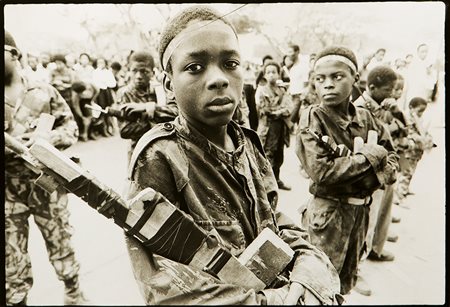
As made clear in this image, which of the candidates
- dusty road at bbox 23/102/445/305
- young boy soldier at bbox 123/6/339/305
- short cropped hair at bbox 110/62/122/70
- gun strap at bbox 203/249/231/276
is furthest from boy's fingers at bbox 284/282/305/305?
short cropped hair at bbox 110/62/122/70

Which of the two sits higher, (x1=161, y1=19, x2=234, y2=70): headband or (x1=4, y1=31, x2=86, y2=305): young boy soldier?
(x1=161, y1=19, x2=234, y2=70): headband

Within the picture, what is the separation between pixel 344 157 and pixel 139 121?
81 cm

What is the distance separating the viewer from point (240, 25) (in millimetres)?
1744

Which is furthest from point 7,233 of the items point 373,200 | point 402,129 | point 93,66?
point 402,129

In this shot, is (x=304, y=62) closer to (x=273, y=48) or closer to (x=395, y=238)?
(x=273, y=48)

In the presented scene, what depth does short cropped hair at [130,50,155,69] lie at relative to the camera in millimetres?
1807

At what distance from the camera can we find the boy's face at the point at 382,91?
6.41 ft

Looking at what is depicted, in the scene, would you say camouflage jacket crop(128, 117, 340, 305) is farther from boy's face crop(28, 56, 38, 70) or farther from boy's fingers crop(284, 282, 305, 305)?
boy's face crop(28, 56, 38, 70)

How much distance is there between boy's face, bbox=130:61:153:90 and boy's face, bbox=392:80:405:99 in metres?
0.98

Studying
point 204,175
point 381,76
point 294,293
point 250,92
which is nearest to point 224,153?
point 204,175

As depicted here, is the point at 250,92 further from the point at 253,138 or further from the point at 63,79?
the point at 63,79

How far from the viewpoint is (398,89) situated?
197 cm

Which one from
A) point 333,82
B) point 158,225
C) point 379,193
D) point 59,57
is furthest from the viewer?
point 379,193

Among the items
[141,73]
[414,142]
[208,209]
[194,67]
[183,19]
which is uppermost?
[183,19]
